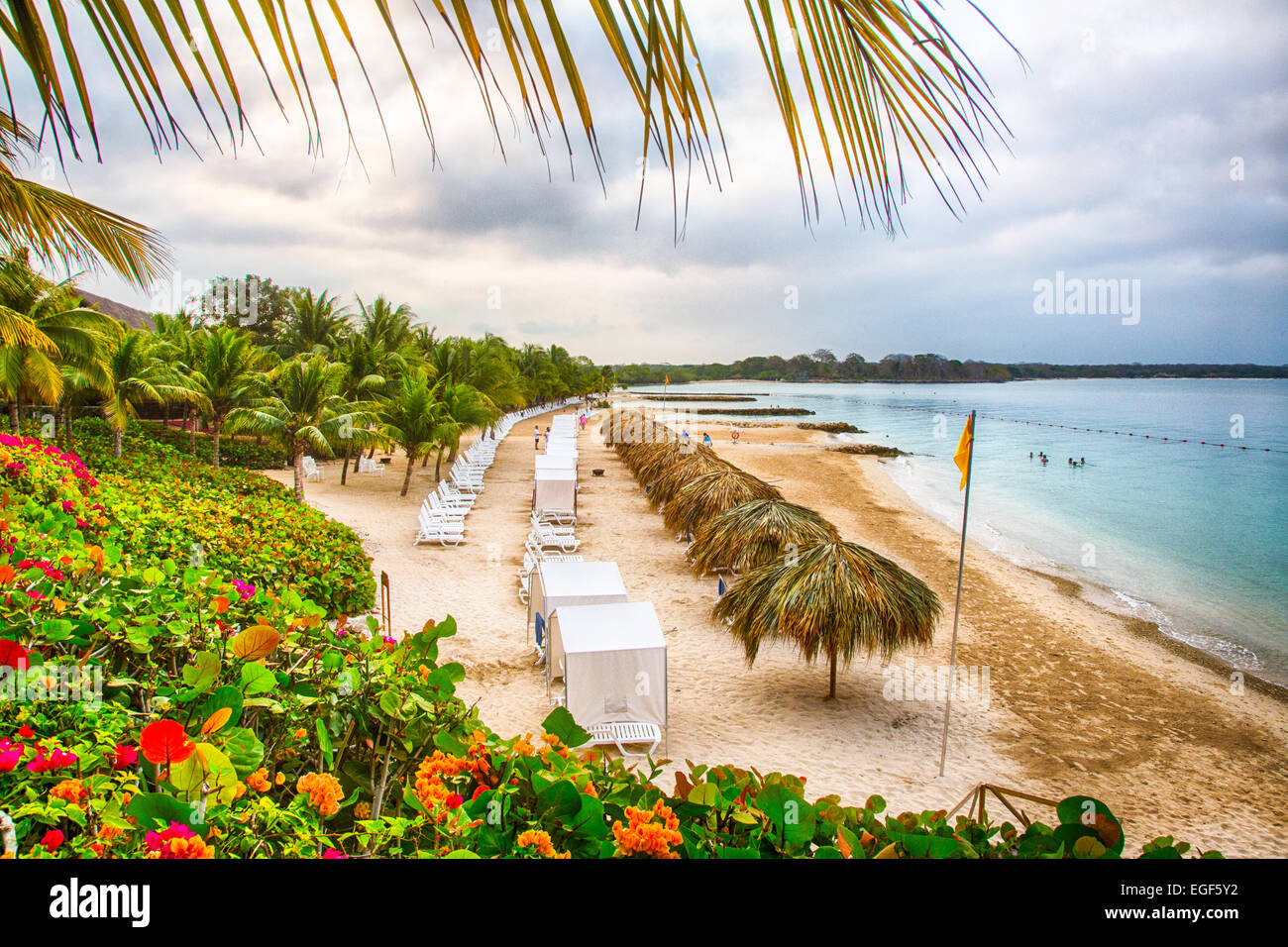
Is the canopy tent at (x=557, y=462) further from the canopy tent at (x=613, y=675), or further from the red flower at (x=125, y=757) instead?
the red flower at (x=125, y=757)

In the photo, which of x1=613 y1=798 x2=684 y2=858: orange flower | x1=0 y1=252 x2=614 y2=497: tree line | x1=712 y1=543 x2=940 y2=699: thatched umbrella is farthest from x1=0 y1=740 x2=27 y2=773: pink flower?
x1=712 y1=543 x2=940 y2=699: thatched umbrella

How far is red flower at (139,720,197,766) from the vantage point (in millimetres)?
1339

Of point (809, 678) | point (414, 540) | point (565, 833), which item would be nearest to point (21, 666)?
point (565, 833)

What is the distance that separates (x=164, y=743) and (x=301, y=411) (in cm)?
1694

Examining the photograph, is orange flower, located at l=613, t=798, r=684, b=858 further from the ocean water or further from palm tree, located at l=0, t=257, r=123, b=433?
the ocean water

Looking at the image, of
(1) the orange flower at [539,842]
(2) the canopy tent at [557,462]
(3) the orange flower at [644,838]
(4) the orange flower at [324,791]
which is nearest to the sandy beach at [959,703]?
(2) the canopy tent at [557,462]

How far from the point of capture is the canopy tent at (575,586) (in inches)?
323

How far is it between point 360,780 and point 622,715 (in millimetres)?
5198

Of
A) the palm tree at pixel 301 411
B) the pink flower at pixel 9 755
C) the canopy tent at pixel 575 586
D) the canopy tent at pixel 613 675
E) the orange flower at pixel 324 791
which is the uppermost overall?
the palm tree at pixel 301 411

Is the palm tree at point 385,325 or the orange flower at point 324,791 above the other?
the palm tree at point 385,325

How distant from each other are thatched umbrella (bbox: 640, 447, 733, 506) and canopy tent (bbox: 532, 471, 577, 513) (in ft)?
8.38

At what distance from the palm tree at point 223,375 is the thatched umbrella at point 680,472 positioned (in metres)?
9.94

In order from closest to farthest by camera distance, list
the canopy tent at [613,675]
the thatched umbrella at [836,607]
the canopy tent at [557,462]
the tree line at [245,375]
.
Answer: the canopy tent at [613,675], the thatched umbrella at [836,607], the tree line at [245,375], the canopy tent at [557,462]

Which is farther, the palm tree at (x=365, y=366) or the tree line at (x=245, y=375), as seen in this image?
the palm tree at (x=365, y=366)
